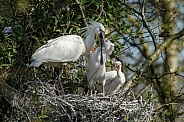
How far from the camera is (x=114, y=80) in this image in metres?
5.93

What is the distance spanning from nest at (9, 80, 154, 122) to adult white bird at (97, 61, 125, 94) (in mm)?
671

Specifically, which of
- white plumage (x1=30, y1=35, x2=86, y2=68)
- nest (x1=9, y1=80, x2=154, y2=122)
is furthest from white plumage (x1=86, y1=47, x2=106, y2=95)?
nest (x1=9, y1=80, x2=154, y2=122)

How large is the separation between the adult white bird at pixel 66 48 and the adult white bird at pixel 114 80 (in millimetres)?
377

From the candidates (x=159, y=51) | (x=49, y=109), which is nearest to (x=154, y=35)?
(x=159, y=51)

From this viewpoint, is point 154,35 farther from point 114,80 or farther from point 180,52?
point 180,52

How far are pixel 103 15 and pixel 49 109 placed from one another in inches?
53.9

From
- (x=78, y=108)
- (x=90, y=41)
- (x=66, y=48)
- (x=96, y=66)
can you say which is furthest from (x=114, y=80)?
(x=78, y=108)

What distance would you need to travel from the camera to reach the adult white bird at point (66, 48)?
5254 millimetres

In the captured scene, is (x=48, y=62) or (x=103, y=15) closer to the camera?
(x=48, y=62)

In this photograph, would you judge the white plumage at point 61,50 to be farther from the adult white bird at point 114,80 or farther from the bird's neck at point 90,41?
the adult white bird at point 114,80

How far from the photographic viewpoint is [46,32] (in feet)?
18.2

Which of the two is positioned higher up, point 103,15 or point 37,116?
point 103,15

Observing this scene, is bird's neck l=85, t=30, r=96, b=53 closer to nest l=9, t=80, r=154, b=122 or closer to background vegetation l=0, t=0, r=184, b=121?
background vegetation l=0, t=0, r=184, b=121

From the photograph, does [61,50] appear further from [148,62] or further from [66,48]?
[148,62]
